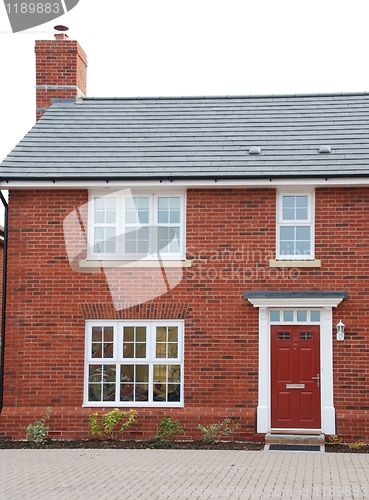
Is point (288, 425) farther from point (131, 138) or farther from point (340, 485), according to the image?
point (131, 138)

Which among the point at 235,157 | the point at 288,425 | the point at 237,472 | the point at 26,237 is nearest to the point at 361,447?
the point at 288,425

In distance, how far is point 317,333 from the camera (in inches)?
647

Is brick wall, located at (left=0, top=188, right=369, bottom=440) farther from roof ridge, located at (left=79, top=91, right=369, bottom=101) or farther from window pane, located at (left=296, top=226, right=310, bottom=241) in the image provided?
roof ridge, located at (left=79, top=91, right=369, bottom=101)

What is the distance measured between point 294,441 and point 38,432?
5.08 meters

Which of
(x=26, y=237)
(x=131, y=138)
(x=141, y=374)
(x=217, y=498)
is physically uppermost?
(x=131, y=138)

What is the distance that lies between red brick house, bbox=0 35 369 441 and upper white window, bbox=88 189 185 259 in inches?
1.1

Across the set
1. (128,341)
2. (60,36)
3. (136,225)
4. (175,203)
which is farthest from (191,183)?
(60,36)

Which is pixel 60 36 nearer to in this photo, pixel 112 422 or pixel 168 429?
pixel 112 422

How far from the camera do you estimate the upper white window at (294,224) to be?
16734 mm

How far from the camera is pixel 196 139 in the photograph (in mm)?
18266

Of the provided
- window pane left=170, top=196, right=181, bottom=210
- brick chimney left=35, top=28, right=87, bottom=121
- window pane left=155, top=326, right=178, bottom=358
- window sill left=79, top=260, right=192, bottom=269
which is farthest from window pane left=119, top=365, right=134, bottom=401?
brick chimney left=35, top=28, right=87, bottom=121

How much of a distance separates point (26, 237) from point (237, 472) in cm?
721

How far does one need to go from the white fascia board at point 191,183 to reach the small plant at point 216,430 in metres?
4.76

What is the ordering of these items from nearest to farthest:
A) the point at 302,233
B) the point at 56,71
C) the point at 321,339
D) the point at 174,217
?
the point at 321,339 → the point at 302,233 → the point at 174,217 → the point at 56,71
